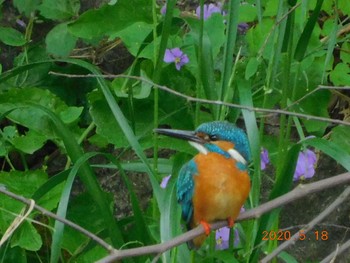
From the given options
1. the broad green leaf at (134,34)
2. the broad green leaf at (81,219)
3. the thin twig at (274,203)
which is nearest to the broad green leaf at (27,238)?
the broad green leaf at (81,219)

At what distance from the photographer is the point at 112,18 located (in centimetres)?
269

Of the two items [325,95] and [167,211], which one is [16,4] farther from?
[167,211]

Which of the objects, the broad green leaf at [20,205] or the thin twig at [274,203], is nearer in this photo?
the thin twig at [274,203]

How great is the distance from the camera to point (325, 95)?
274 cm

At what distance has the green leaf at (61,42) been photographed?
306 centimetres

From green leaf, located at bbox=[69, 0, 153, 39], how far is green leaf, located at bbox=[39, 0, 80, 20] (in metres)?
0.43

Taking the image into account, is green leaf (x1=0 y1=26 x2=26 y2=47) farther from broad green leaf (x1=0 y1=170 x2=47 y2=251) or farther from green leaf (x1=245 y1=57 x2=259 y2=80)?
green leaf (x1=245 y1=57 x2=259 y2=80)

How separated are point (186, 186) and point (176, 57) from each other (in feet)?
2.22

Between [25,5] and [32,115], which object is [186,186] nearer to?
[32,115]

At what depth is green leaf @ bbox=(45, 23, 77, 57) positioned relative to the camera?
10.0ft

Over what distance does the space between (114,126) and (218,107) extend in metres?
0.62

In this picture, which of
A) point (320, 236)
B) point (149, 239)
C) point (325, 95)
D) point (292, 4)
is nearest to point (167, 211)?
point (149, 239)

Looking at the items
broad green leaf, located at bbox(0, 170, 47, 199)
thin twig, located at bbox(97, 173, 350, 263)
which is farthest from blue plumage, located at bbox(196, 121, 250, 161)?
broad green leaf, located at bbox(0, 170, 47, 199)

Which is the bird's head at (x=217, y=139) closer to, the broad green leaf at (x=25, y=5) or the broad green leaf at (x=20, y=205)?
the broad green leaf at (x=20, y=205)
